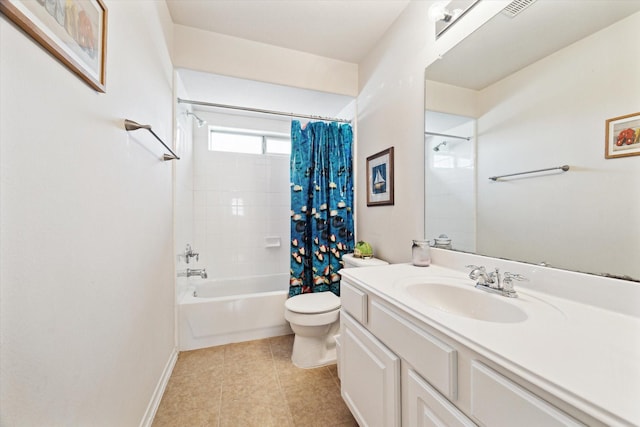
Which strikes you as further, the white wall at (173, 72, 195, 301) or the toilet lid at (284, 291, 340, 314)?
the white wall at (173, 72, 195, 301)

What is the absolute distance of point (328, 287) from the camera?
2.35 metres

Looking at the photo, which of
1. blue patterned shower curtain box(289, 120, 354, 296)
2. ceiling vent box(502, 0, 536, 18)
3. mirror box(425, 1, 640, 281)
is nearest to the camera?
mirror box(425, 1, 640, 281)


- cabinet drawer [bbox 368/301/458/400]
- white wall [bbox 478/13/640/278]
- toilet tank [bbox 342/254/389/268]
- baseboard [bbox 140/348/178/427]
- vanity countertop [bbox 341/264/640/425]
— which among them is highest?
white wall [bbox 478/13/640/278]

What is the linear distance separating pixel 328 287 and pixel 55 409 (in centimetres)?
Answer: 191

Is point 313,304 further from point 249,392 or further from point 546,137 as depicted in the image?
point 546,137

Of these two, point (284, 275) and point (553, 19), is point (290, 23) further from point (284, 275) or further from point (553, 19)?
point (284, 275)

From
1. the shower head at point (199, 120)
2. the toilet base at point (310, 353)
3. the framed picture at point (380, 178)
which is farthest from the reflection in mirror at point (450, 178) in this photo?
the shower head at point (199, 120)

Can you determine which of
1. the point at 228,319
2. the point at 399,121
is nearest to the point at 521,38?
the point at 399,121

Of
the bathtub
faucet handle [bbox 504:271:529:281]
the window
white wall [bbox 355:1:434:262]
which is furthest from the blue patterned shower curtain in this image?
faucet handle [bbox 504:271:529:281]

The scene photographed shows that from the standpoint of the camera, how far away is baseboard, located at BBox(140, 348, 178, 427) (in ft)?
4.06

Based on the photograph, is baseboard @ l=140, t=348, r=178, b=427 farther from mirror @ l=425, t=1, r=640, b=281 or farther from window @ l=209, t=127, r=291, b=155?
window @ l=209, t=127, r=291, b=155

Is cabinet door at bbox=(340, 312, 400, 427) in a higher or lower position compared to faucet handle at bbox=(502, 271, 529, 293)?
lower

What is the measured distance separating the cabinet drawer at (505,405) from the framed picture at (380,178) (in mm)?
1376

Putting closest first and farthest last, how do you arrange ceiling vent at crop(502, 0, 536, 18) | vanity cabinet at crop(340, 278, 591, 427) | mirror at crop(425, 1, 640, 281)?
vanity cabinet at crop(340, 278, 591, 427) < mirror at crop(425, 1, 640, 281) < ceiling vent at crop(502, 0, 536, 18)
